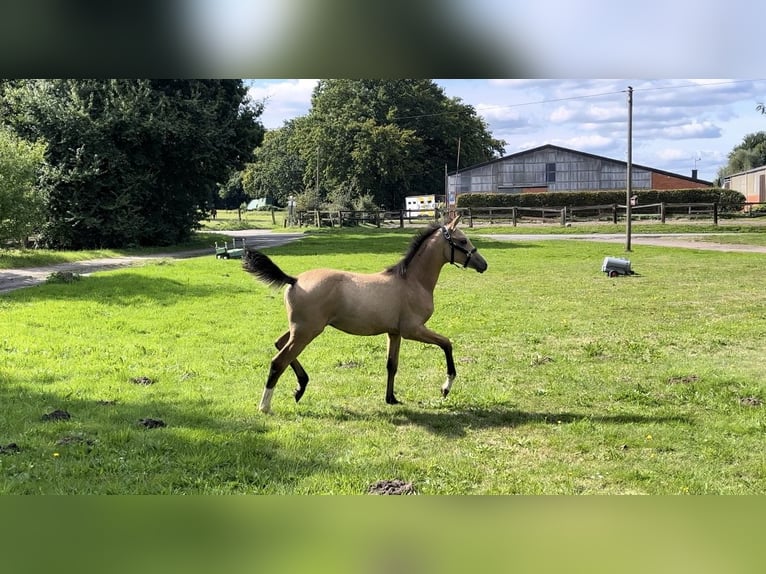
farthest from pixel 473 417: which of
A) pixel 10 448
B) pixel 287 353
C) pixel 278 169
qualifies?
pixel 278 169

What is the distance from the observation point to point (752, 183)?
187 ft

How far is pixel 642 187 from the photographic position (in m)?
54.3

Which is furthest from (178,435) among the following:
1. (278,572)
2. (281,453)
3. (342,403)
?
(278,572)

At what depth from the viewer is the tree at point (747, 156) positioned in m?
73.9

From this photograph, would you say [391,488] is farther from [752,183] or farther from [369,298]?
[752,183]

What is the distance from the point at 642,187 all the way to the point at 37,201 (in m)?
48.3

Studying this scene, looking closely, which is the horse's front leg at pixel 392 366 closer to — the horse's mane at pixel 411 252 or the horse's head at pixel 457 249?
the horse's mane at pixel 411 252

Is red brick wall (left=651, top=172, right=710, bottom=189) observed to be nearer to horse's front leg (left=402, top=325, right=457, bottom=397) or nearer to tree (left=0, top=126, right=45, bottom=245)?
tree (left=0, top=126, right=45, bottom=245)

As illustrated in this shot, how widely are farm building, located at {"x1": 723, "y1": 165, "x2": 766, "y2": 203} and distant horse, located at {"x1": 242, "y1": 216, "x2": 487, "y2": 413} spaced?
5471 cm

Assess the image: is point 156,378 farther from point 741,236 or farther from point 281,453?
point 741,236

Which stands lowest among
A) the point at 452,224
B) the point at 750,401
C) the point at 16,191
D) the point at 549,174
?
the point at 750,401

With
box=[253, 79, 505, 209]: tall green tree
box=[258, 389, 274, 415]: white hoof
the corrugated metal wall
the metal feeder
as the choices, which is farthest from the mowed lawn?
the corrugated metal wall

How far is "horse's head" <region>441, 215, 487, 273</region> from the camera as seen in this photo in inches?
220

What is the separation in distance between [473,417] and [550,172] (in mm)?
53878
